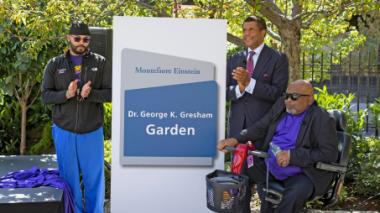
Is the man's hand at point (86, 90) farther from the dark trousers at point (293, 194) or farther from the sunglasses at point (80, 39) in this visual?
the dark trousers at point (293, 194)

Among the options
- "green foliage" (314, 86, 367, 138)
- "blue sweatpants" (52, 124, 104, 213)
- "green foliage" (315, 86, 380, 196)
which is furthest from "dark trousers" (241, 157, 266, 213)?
"green foliage" (314, 86, 367, 138)

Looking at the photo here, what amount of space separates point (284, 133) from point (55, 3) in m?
2.60

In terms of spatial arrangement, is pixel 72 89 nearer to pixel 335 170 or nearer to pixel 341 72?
pixel 335 170

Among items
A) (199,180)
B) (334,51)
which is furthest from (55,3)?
(334,51)

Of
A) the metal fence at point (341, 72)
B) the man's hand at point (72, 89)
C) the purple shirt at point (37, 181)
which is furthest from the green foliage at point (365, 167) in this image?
the man's hand at point (72, 89)

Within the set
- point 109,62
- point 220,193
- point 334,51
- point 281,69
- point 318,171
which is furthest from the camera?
point 334,51

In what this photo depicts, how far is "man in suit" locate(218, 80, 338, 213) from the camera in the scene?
455 centimetres

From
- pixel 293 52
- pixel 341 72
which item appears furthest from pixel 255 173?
pixel 341 72

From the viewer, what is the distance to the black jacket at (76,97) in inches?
199

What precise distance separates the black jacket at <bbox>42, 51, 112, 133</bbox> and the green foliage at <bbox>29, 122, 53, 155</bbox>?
3.65m

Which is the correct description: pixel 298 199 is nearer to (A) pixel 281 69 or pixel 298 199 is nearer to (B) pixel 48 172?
(A) pixel 281 69

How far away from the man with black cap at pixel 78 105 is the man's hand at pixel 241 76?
114 cm

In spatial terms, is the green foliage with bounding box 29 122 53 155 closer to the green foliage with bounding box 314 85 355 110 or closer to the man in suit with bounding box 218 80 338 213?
the green foliage with bounding box 314 85 355 110

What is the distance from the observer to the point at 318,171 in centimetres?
462
